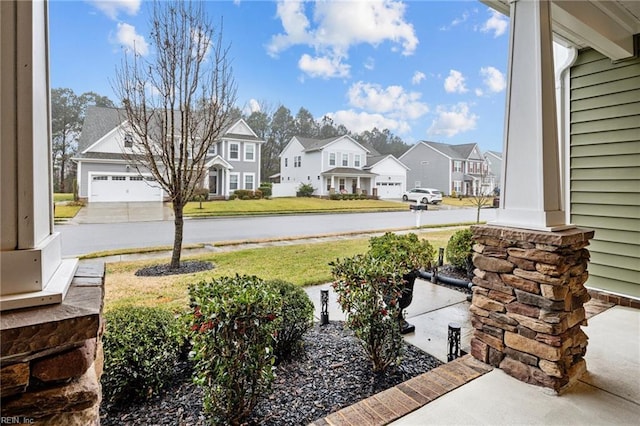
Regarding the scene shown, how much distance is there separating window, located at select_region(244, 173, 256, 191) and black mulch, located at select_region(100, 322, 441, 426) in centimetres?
1355

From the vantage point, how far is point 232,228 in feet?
21.9

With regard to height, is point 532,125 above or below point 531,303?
above

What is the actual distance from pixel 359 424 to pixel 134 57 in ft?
13.0

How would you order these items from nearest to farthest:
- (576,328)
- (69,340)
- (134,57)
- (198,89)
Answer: (69,340) < (576,328) < (134,57) < (198,89)

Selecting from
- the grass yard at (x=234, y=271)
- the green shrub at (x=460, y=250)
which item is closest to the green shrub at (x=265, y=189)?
the grass yard at (x=234, y=271)

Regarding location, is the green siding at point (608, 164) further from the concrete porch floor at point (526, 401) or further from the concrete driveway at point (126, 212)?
the concrete driveway at point (126, 212)

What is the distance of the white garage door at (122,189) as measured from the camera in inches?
164

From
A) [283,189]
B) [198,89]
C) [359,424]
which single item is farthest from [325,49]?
[283,189]

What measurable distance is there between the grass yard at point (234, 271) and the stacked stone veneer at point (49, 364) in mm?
2169

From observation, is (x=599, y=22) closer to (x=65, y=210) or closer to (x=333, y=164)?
(x=65, y=210)

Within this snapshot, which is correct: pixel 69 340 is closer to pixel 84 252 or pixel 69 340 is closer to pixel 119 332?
pixel 119 332

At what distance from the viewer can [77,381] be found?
0.75 metres

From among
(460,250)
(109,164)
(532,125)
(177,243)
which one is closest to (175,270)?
(177,243)

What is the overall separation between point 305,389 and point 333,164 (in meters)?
17.0
